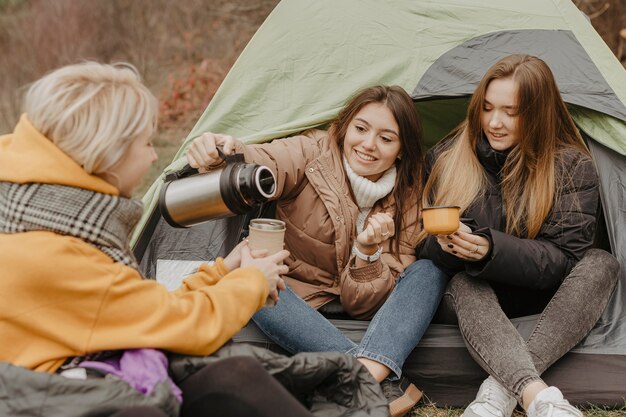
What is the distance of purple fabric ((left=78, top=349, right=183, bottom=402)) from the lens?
1.56 m

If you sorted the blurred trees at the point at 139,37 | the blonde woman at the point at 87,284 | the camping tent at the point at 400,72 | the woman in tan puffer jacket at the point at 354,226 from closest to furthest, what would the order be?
the blonde woman at the point at 87,284 < the woman in tan puffer jacket at the point at 354,226 < the camping tent at the point at 400,72 < the blurred trees at the point at 139,37

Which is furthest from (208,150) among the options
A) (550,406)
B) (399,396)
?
(550,406)

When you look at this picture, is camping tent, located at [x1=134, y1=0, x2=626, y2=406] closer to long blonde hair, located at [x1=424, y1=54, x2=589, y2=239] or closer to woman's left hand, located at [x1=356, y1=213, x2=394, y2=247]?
long blonde hair, located at [x1=424, y1=54, x2=589, y2=239]

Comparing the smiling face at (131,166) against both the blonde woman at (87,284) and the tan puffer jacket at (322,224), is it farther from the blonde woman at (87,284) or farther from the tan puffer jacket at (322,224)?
the tan puffer jacket at (322,224)

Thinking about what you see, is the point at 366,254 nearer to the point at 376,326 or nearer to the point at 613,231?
the point at 376,326

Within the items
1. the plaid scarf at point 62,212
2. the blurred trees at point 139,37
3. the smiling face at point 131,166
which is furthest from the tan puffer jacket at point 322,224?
the blurred trees at point 139,37

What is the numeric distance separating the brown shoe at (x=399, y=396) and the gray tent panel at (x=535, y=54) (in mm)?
1032

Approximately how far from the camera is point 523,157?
8.35 feet

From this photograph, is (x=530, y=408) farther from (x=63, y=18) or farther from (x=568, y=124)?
(x=63, y=18)

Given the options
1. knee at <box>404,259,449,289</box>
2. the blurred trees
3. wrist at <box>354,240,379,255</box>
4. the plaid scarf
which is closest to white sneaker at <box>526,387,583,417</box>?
knee at <box>404,259,449,289</box>

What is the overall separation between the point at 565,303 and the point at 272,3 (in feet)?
18.3

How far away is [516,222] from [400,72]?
0.76 metres

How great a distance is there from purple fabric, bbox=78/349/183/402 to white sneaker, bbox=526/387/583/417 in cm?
98

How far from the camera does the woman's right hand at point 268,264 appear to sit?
1.94m
